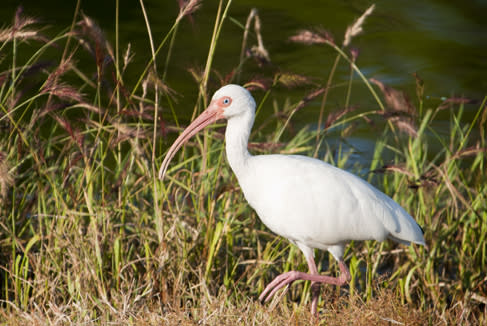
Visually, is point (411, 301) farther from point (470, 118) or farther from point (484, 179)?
point (470, 118)

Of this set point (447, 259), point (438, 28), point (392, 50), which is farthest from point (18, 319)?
point (438, 28)

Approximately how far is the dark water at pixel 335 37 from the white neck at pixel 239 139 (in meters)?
4.20

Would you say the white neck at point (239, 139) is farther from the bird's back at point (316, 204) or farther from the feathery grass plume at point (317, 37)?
the feathery grass plume at point (317, 37)

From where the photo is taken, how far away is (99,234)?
452 centimetres

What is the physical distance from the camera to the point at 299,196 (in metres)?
4.36

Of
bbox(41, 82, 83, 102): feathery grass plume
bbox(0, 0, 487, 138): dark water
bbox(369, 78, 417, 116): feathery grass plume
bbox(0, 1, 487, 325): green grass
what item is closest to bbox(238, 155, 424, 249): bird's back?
bbox(0, 1, 487, 325): green grass

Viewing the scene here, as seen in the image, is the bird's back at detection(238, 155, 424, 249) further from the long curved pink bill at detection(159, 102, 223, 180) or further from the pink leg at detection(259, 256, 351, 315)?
the long curved pink bill at detection(159, 102, 223, 180)

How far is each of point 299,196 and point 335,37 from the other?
6.11 meters

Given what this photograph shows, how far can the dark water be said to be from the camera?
31.0 feet

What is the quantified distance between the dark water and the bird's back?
4.20 metres

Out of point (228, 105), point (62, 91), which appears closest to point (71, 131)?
point (62, 91)

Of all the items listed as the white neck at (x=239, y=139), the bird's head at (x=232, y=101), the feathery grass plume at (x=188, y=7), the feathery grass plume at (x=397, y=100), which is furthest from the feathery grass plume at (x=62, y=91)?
the feathery grass plume at (x=397, y=100)

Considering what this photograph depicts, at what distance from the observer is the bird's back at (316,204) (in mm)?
4352

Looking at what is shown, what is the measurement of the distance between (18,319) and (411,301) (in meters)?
2.49
